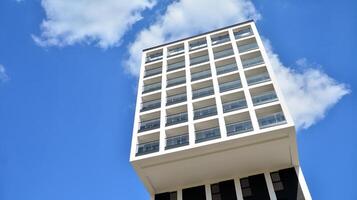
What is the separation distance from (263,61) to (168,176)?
1404 cm

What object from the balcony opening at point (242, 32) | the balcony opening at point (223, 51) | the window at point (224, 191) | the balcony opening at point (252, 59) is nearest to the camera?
the window at point (224, 191)

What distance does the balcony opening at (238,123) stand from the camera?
26.1m

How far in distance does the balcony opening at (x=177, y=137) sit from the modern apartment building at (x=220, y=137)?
8cm

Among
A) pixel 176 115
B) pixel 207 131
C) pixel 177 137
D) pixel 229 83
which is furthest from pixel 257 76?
pixel 177 137

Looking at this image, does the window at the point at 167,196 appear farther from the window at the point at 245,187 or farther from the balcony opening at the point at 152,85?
the balcony opening at the point at 152,85

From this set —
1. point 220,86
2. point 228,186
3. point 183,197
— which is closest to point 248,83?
point 220,86

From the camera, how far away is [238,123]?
2709 cm

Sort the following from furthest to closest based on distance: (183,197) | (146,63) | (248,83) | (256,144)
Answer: (146,63) → (248,83) → (183,197) → (256,144)

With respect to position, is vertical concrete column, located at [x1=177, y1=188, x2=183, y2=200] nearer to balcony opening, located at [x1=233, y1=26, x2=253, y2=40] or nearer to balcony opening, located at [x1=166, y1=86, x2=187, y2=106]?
balcony opening, located at [x1=166, y1=86, x2=187, y2=106]

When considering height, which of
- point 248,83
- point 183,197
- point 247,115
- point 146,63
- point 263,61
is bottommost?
point 183,197

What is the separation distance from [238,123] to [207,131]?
248 centimetres

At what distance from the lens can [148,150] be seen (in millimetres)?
27203

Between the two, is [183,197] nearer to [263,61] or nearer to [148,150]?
[148,150]

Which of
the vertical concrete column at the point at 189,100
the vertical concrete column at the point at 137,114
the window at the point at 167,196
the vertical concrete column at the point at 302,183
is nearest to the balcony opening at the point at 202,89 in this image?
the vertical concrete column at the point at 189,100
